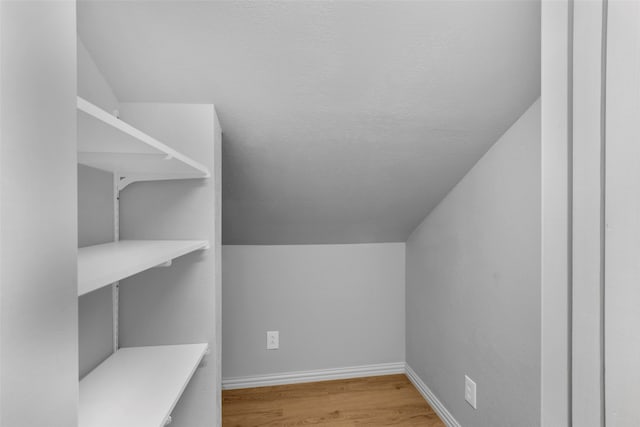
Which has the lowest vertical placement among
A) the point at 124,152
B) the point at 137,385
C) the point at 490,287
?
the point at 137,385

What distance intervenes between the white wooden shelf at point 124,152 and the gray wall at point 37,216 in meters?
0.13

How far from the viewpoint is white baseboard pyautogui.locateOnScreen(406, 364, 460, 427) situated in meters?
1.56

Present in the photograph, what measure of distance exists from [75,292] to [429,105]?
45.9 inches

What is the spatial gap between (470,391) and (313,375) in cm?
94

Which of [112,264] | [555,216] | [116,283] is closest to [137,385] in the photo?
[116,283]

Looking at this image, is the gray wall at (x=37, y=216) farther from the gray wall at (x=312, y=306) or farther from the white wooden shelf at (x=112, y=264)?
the gray wall at (x=312, y=306)

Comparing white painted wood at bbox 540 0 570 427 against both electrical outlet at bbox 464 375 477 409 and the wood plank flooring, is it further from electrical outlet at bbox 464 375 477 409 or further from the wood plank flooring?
the wood plank flooring

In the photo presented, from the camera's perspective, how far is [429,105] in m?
1.15

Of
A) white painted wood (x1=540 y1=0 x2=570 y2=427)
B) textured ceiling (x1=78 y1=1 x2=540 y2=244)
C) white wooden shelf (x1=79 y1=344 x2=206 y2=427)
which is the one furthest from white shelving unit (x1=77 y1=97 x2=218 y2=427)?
white painted wood (x1=540 y1=0 x2=570 y2=427)

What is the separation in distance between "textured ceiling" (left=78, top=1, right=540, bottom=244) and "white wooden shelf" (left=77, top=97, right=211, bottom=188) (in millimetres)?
275

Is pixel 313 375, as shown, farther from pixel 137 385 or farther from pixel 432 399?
pixel 137 385

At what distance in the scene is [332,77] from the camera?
1038 mm

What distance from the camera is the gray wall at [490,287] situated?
1.10 metres

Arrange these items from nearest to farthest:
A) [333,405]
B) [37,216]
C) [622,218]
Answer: [37,216]
[622,218]
[333,405]
